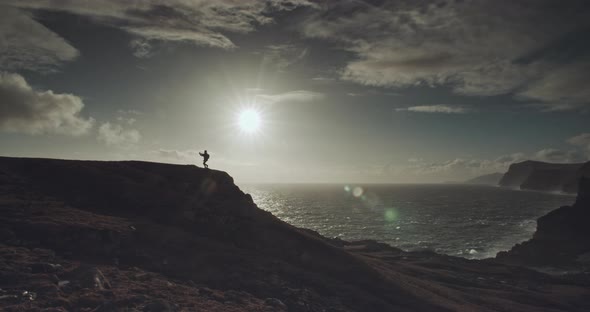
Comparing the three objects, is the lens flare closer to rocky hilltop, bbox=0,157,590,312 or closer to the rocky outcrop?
the rocky outcrop

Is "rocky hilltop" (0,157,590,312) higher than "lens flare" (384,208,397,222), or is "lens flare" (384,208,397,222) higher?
"rocky hilltop" (0,157,590,312)

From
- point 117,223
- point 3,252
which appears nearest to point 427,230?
point 117,223


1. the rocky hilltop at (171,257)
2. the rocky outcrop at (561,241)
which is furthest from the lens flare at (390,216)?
the rocky hilltop at (171,257)

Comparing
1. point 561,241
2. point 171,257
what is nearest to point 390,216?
point 561,241

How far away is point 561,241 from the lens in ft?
228

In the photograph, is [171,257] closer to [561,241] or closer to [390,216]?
[561,241]

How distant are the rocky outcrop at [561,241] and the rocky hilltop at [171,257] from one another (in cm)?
2117

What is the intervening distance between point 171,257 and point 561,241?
86006mm

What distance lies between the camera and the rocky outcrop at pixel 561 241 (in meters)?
63.1

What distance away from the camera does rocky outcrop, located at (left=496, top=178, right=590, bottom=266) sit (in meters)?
63.1

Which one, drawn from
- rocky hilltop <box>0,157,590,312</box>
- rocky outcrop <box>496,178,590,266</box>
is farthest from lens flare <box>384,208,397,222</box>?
rocky hilltop <box>0,157,590,312</box>

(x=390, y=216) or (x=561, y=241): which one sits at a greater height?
(x=561, y=241)

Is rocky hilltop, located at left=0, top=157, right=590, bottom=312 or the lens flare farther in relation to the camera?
the lens flare

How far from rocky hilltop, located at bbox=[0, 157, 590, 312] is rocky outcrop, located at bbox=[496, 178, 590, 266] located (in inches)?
833
